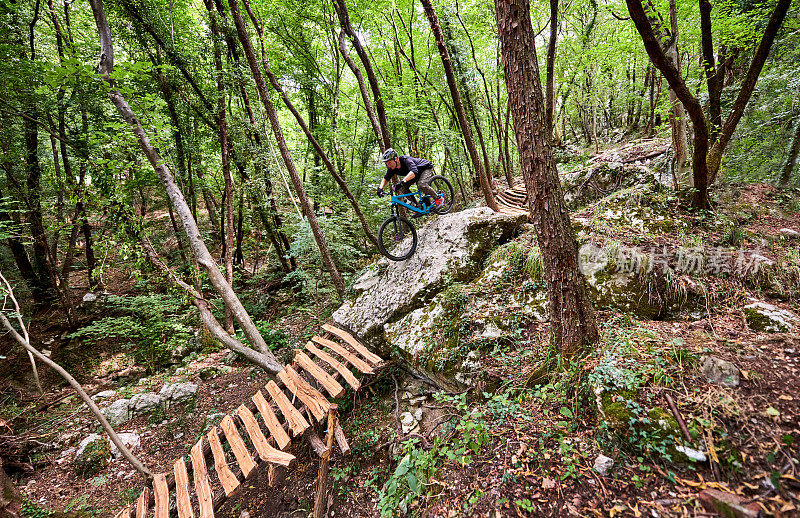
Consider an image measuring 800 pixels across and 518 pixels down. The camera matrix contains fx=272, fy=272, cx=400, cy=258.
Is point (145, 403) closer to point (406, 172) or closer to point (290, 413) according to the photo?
point (290, 413)

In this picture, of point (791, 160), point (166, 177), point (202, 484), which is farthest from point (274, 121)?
point (791, 160)

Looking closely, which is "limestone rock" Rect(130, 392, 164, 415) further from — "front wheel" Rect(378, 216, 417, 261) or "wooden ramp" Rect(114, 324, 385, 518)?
"front wheel" Rect(378, 216, 417, 261)

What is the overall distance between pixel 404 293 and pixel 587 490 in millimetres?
3644

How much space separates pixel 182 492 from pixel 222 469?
0.75 meters

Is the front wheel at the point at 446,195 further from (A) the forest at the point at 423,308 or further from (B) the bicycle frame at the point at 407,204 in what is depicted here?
(B) the bicycle frame at the point at 407,204

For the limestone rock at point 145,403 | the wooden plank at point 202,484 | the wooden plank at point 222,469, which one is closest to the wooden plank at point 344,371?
the wooden plank at point 222,469

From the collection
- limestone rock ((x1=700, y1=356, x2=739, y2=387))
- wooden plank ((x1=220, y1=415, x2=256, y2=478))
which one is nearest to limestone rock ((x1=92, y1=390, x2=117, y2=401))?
wooden plank ((x1=220, y1=415, x2=256, y2=478))

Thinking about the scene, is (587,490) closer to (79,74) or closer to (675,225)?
(675,225)

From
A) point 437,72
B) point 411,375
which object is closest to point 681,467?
point 411,375

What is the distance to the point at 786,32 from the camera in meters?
5.07

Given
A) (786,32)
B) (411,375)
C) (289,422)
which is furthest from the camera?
(786,32)

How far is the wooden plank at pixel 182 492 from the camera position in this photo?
349 cm

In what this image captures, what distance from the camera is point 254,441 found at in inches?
148

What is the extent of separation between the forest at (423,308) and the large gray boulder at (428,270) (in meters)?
0.07
